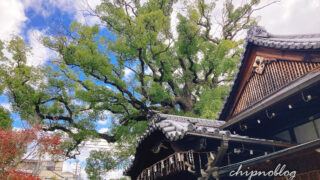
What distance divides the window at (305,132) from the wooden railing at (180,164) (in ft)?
7.77

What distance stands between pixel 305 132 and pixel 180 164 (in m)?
3.22

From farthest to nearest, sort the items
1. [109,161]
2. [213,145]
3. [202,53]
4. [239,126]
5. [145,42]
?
[202,53], [109,161], [145,42], [239,126], [213,145]

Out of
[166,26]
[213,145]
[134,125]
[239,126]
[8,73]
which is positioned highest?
[166,26]

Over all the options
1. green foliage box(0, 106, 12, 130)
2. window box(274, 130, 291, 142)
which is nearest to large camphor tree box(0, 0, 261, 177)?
green foliage box(0, 106, 12, 130)

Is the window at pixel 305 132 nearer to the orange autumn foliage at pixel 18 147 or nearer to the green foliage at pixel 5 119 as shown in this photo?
the orange autumn foliage at pixel 18 147

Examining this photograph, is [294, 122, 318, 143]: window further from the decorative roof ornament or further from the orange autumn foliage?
the orange autumn foliage

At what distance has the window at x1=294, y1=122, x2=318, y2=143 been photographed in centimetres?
553

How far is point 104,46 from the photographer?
50.5 ft

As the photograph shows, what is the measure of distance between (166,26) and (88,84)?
267 inches

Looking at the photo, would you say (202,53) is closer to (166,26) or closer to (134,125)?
(166,26)

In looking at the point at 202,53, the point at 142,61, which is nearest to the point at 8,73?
the point at 142,61

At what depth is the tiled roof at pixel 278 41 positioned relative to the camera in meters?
6.05

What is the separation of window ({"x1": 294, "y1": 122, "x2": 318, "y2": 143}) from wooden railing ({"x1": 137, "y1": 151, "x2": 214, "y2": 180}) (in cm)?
237

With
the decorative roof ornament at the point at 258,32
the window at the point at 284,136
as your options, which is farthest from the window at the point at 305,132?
the decorative roof ornament at the point at 258,32
